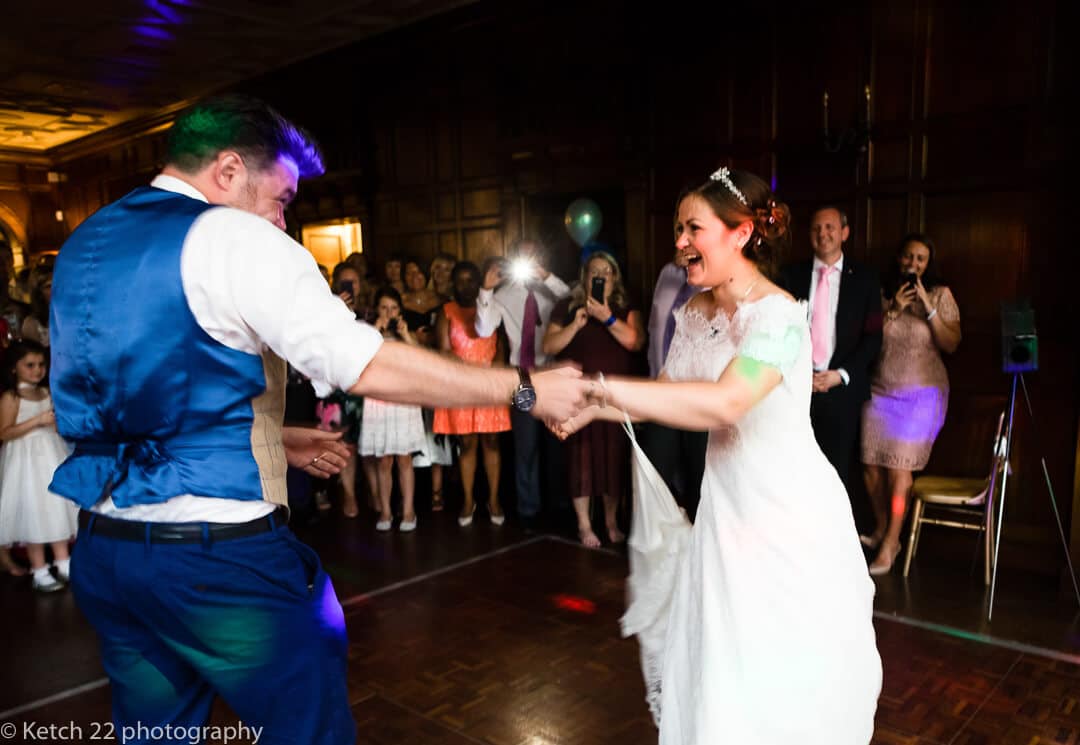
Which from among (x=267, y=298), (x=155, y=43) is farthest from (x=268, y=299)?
(x=155, y=43)

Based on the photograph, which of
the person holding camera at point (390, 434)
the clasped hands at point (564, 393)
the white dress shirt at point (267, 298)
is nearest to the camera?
the white dress shirt at point (267, 298)

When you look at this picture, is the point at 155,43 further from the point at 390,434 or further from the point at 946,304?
the point at 946,304

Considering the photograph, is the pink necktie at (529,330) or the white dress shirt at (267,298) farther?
the pink necktie at (529,330)

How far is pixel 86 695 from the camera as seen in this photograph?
315 cm

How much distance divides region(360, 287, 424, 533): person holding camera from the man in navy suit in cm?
259

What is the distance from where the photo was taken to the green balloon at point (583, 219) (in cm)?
580

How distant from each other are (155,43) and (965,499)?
27.4 feet

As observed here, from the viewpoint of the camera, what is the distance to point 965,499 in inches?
160

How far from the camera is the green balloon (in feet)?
19.0

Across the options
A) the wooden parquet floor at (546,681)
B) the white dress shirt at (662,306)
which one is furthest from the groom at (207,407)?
the white dress shirt at (662,306)

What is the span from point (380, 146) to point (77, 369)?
277 inches

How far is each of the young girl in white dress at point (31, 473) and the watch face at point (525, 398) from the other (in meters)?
3.89

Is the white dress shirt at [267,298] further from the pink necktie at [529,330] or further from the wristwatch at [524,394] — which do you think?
the pink necktie at [529,330]

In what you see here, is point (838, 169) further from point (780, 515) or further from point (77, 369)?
point (77, 369)
